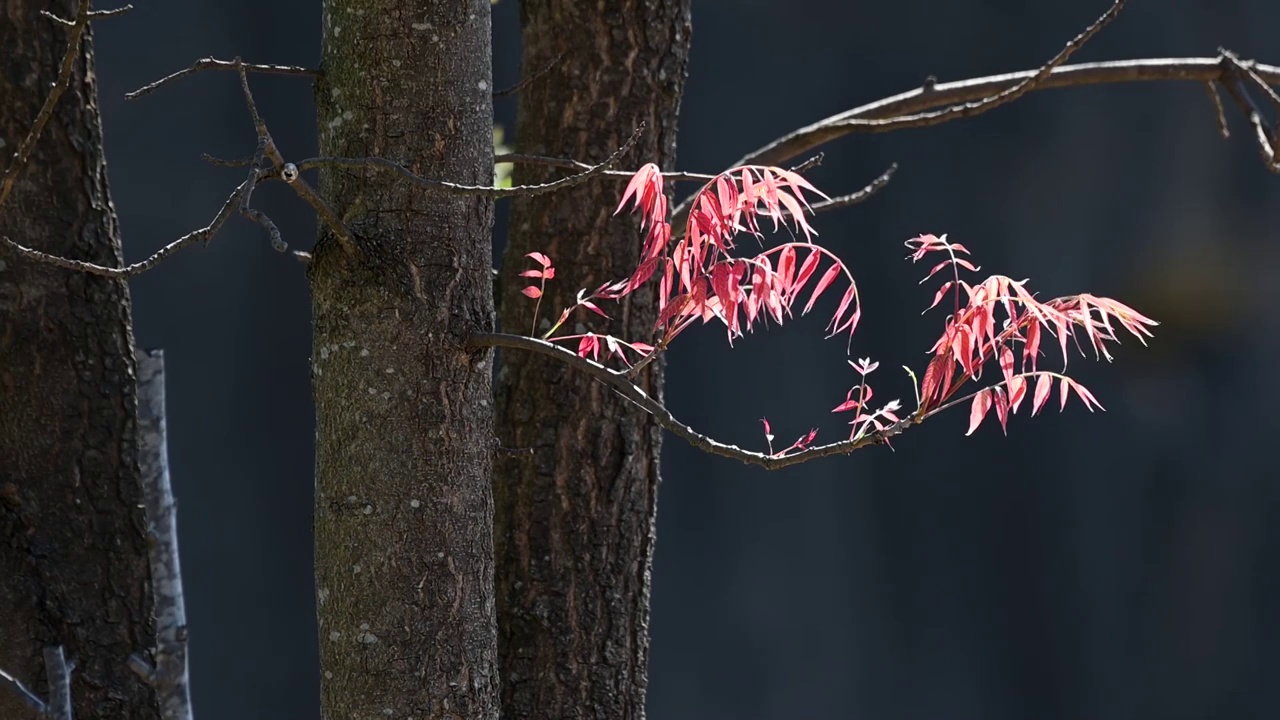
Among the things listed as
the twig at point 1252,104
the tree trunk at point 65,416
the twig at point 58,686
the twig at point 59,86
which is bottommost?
the twig at point 58,686

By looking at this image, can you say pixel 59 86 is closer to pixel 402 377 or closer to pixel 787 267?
pixel 402 377

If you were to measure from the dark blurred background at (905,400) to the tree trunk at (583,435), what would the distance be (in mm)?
2794

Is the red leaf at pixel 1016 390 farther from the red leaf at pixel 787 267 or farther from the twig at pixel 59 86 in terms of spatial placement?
the twig at pixel 59 86

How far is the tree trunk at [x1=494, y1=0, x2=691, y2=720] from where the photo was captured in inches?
78.2

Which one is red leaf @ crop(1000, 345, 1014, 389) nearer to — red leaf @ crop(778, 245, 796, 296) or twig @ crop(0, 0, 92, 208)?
red leaf @ crop(778, 245, 796, 296)

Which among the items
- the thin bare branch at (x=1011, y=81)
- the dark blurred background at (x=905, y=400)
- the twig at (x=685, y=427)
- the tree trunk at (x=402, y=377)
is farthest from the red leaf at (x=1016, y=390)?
the dark blurred background at (x=905, y=400)

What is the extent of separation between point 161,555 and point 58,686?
0.31 m

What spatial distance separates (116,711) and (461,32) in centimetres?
99

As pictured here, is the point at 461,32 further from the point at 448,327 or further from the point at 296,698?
the point at 296,698

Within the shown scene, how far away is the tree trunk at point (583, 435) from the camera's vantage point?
1986mm

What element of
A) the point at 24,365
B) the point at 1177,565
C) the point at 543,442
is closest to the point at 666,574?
the point at 1177,565

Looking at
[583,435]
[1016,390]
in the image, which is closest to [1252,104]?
[1016,390]

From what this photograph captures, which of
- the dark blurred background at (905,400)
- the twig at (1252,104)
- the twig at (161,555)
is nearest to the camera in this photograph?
the twig at (161,555)

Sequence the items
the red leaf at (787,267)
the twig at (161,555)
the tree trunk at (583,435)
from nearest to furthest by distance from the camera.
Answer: the red leaf at (787,267) < the twig at (161,555) < the tree trunk at (583,435)
